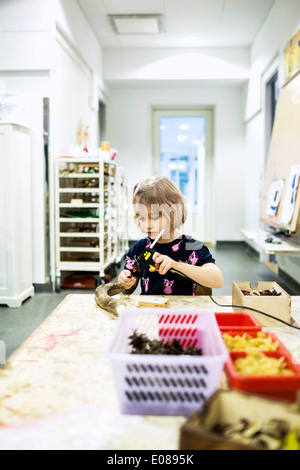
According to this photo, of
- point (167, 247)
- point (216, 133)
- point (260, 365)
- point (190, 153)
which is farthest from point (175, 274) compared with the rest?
point (190, 153)

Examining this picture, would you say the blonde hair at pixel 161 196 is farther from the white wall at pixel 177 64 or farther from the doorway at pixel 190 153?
the doorway at pixel 190 153

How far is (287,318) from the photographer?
1124 millimetres

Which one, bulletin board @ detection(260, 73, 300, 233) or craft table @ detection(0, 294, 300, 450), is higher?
bulletin board @ detection(260, 73, 300, 233)

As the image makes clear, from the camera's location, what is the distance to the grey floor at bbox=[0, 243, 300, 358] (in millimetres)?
2617

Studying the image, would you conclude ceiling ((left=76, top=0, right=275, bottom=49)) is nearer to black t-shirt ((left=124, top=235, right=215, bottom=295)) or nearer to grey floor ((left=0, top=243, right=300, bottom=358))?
grey floor ((left=0, top=243, right=300, bottom=358))

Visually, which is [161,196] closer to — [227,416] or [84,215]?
[227,416]

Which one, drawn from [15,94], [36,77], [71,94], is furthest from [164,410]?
[71,94]

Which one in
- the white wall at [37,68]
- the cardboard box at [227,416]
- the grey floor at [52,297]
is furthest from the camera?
the white wall at [37,68]

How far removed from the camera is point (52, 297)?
11.6 ft

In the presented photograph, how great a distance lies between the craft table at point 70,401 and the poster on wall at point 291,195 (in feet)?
7.36

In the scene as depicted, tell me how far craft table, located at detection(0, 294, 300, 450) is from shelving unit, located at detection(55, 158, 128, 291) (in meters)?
2.69

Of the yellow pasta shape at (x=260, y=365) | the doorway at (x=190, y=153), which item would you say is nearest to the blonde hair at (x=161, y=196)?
the yellow pasta shape at (x=260, y=365)

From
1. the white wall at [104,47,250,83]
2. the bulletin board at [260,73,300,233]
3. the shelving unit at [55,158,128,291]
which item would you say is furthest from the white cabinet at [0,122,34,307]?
the white wall at [104,47,250,83]

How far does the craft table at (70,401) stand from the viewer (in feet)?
1.92
